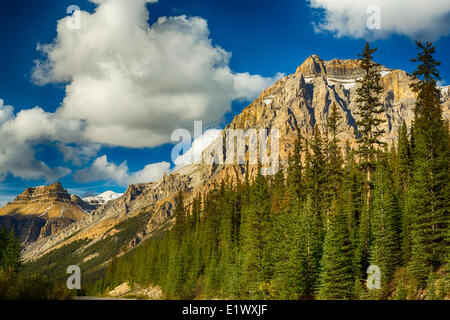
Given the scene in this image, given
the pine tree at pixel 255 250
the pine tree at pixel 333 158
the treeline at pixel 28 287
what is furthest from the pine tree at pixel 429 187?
the treeline at pixel 28 287

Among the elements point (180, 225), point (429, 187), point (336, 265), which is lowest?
point (336, 265)

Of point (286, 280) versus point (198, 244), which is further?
point (198, 244)

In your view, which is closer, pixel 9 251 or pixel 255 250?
pixel 255 250

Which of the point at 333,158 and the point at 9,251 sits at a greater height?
the point at 333,158

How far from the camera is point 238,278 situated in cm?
6238

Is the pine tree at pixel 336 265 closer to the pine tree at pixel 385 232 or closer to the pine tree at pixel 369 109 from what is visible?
the pine tree at pixel 385 232

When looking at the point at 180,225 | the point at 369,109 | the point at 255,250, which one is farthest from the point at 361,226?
the point at 180,225

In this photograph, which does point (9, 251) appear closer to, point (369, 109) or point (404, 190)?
point (369, 109)

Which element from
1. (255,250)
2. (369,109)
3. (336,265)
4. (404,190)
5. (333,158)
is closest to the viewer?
(336,265)

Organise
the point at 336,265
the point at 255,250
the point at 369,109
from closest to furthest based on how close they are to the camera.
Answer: the point at 336,265 < the point at 369,109 < the point at 255,250

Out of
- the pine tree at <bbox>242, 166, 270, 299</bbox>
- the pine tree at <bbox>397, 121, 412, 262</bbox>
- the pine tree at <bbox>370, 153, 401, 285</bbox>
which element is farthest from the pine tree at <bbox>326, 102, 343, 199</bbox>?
the pine tree at <bbox>242, 166, 270, 299</bbox>
